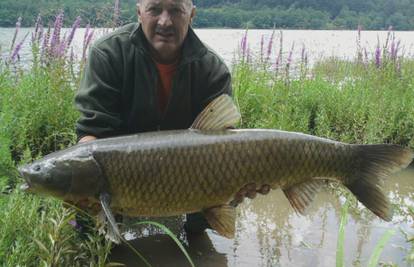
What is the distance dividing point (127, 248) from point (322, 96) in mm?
3498

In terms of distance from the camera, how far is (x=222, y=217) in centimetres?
273

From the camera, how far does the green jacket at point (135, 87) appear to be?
299cm

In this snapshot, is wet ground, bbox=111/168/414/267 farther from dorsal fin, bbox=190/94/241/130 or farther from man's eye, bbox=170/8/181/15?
man's eye, bbox=170/8/181/15

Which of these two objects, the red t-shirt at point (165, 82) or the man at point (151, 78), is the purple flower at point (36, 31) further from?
the red t-shirt at point (165, 82)

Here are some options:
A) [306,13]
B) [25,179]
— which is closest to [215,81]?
[25,179]

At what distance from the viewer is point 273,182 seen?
260 cm

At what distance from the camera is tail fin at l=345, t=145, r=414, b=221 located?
2523 mm

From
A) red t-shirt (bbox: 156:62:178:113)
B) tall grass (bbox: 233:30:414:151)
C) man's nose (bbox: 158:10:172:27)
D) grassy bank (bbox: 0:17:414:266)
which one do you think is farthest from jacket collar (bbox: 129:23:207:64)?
tall grass (bbox: 233:30:414:151)

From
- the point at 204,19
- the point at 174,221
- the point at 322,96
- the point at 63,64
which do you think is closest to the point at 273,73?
the point at 322,96

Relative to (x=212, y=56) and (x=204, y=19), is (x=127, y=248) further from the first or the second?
(x=204, y=19)

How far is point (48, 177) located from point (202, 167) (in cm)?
73

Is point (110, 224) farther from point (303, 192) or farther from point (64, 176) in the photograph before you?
point (303, 192)

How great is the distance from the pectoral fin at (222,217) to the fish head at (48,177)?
78 cm

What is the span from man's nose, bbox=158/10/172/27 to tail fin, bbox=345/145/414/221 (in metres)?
1.28
